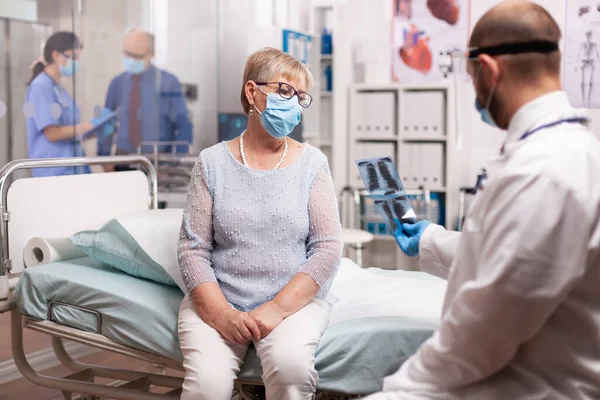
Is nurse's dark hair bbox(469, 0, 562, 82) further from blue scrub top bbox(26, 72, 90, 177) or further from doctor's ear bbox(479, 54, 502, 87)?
blue scrub top bbox(26, 72, 90, 177)

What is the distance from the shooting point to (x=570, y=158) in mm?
1218

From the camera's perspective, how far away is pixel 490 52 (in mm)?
1337

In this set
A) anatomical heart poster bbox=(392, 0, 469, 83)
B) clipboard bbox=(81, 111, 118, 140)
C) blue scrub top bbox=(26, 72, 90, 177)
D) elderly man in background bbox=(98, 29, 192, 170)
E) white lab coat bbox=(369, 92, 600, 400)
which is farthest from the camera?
anatomical heart poster bbox=(392, 0, 469, 83)

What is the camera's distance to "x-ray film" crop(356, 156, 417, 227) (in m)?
1.89

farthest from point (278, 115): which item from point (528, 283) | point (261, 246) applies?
point (528, 283)

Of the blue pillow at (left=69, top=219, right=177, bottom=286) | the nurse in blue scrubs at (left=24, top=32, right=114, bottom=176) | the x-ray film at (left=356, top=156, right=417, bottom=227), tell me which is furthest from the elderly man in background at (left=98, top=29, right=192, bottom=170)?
the x-ray film at (left=356, top=156, right=417, bottom=227)

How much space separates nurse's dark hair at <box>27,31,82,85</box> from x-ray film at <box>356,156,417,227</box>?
2399 mm

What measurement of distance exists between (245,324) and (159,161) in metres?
2.83

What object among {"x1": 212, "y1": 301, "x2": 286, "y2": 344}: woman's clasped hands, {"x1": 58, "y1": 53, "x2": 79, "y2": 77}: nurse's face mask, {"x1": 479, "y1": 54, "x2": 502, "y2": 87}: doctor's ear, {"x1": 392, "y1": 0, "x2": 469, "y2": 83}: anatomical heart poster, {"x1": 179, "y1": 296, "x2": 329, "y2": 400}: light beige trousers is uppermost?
{"x1": 392, "y1": 0, "x2": 469, "y2": 83}: anatomical heart poster

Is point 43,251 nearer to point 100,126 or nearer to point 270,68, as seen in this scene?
point 270,68

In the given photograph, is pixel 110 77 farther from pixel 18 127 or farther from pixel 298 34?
pixel 298 34

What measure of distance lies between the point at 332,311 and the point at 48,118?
7.20ft

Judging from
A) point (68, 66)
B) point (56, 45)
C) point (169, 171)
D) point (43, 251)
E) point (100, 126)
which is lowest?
point (43, 251)

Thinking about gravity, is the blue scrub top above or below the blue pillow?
above
